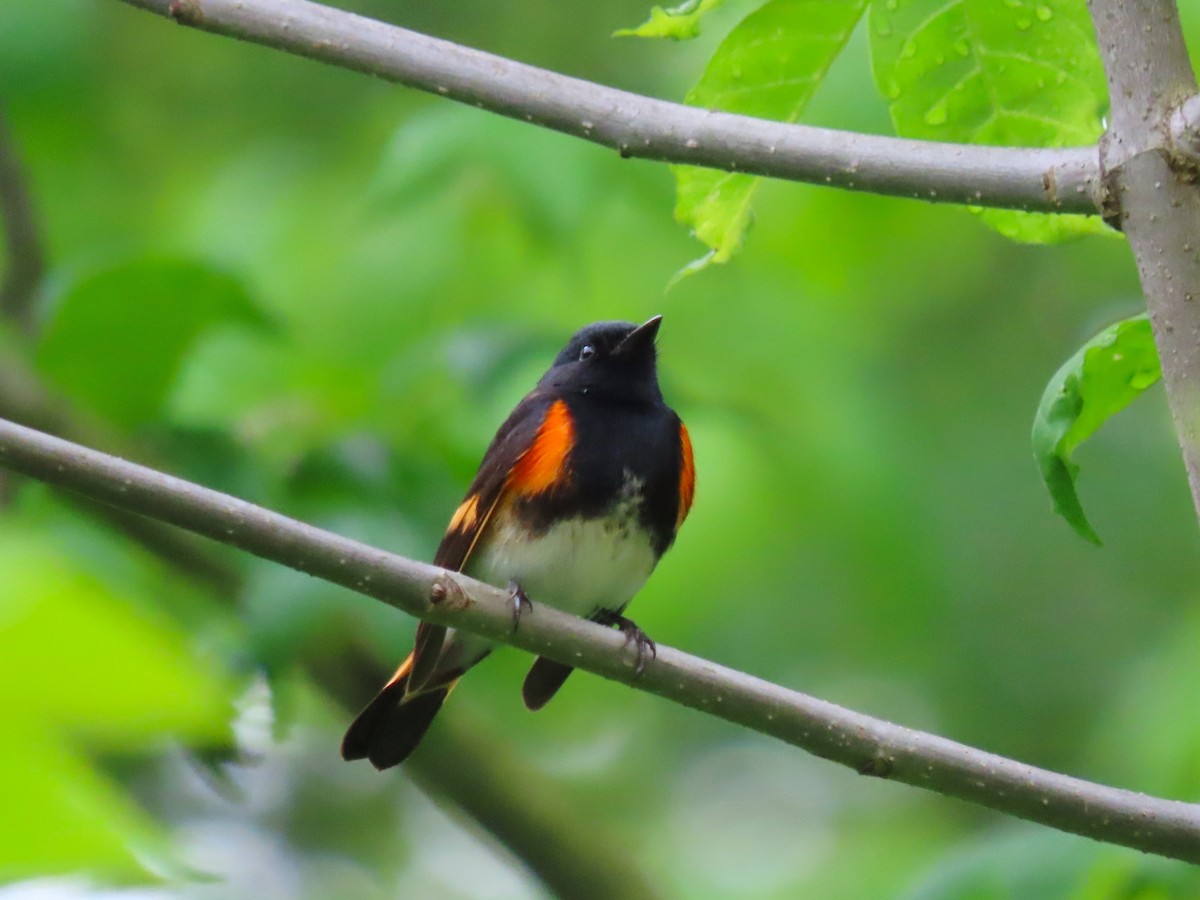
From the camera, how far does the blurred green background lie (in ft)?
13.3

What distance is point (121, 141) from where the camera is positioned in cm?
625

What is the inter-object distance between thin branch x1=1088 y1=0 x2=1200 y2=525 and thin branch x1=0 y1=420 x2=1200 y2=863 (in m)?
0.59

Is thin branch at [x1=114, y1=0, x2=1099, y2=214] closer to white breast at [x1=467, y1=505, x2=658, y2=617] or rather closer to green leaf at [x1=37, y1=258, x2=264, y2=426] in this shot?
white breast at [x1=467, y1=505, x2=658, y2=617]

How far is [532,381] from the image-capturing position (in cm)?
457

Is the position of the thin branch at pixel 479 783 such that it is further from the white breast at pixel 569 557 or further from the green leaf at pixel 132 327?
the white breast at pixel 569 557

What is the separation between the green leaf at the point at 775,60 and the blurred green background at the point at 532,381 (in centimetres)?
123

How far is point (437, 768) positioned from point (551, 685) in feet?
3.18

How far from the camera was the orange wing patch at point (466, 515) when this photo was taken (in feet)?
11.5

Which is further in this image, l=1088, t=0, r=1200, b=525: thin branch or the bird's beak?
the bird's beak

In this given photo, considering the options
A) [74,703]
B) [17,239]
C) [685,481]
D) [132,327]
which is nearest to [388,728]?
[685,481]

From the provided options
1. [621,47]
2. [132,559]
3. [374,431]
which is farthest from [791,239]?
[132,559]

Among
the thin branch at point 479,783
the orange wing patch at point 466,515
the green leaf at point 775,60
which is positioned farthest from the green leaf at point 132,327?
the green leaf at point 775,60

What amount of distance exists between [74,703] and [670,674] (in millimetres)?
1587

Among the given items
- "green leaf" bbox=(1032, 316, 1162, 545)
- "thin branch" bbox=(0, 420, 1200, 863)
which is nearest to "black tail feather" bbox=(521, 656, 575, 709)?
"thin branch" bbox=(0, 420, 1200, 863)
